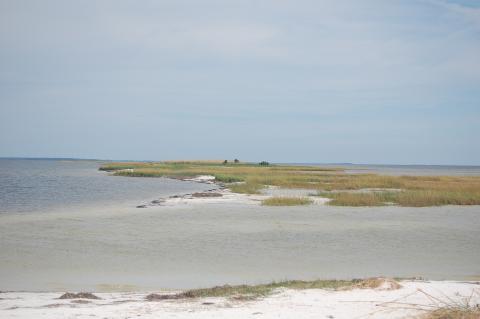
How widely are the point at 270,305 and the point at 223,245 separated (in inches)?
362

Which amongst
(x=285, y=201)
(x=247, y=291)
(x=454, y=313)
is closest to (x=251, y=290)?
(x=247, y=291)

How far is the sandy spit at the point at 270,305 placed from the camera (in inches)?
332

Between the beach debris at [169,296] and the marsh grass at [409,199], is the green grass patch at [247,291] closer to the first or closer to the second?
the beach debris at [169,296]

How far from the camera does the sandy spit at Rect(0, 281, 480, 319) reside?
8.43 meters

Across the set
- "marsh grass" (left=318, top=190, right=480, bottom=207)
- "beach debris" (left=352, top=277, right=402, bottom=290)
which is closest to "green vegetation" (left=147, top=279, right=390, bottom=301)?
"beach debris" (left=352, top=277, right=402, bottom=290)

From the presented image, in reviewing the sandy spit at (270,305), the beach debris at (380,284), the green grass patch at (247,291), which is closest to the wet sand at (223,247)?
the green grass patch at (247,291)

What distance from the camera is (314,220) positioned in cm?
2502

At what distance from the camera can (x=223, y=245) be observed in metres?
18.2

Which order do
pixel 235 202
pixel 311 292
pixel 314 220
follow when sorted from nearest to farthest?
pixel 311 292 < pixel 314 220 < pixel 235 202

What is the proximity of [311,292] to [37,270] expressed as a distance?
27.0ft

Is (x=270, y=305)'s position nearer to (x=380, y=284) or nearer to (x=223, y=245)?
(x=380, y=284)

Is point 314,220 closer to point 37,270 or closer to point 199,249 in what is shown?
point 199,249

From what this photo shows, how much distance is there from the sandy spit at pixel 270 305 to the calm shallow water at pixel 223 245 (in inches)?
106

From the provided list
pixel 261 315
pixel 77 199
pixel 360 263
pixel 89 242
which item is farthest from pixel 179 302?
pixel 77 199
